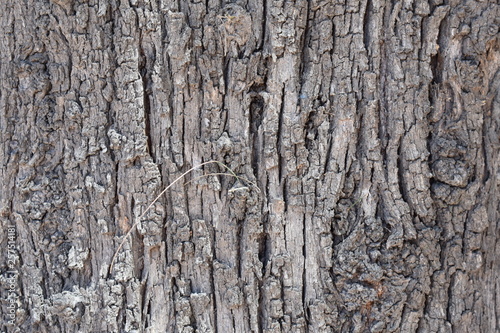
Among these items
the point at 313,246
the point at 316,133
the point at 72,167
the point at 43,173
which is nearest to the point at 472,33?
the point at 316,133

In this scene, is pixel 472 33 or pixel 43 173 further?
pixel 43 173

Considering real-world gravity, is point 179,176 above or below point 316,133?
below

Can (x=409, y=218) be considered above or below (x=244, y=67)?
below

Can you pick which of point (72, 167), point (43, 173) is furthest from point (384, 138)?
point (43, 173)

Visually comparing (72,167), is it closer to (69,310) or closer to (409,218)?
(69,310)

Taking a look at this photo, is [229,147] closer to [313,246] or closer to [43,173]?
[313,246]

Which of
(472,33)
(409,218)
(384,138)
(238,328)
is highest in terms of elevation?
(472,33)
